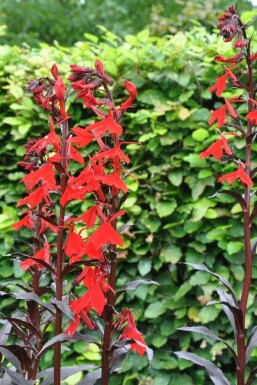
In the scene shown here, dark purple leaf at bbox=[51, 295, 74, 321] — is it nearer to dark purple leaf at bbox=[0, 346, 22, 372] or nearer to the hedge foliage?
dark purple leaf at bbox=[0, 346, 22, 372]

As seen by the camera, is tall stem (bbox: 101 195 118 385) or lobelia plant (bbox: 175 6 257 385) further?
lobelia plant (bbox: 175 6 257 385)

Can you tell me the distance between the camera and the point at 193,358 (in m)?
1.90

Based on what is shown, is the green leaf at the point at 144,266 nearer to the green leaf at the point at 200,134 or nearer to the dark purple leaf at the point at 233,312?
the green leaf at the point at 200,134

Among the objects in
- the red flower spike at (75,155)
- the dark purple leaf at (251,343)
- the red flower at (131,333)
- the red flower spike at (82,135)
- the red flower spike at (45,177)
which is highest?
the red flower spike at (82,135)

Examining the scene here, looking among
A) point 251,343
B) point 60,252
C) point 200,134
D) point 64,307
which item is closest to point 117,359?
point 64,307

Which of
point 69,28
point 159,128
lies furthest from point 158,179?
point 69,28

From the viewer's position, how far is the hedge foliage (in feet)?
9.64

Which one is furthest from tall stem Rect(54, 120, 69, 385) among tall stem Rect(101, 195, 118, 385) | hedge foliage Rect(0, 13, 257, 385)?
hedge foliage Rect(0, 13, 257, 385)

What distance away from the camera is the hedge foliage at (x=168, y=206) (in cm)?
294

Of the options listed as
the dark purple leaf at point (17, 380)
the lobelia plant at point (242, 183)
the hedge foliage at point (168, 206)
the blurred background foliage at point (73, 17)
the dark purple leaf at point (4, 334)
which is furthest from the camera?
the blurred background foliage at point (73, 17)

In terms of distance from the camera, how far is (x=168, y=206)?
3012mm

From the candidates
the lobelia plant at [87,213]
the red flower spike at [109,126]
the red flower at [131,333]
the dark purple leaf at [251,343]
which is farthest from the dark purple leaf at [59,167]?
the dark purple leaf at [251,343]

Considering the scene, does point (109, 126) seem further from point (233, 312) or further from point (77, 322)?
point (233, 312)

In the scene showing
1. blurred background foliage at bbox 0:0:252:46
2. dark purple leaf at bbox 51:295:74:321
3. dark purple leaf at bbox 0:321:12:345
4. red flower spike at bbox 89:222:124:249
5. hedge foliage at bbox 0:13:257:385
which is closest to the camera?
red flower spike at bbox 89:222:124:249
